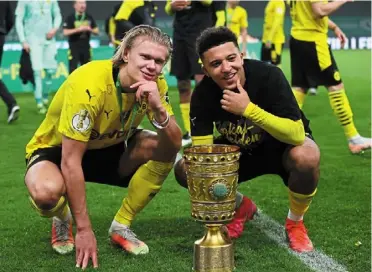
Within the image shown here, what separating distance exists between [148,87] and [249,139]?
812 millimetres

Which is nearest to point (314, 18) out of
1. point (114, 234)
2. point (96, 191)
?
point (96, 191)

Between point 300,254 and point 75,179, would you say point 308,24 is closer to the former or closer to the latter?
point 300,254

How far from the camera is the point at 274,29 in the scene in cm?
1252

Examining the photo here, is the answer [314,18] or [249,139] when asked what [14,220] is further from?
[314,18]

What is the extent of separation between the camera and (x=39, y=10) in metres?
10.5

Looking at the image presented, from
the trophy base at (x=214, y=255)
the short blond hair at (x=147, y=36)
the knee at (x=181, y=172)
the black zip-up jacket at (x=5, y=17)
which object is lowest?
the black zip-up jacket at (x=5, y=17)

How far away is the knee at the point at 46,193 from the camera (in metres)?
3.39

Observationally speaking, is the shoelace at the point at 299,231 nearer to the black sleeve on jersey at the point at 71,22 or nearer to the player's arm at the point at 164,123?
the player's arm at the point at 164,123

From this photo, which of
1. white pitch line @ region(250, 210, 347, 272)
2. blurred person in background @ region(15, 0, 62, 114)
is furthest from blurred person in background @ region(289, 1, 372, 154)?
blurred person in background @ region(15, 0, 62, 114)

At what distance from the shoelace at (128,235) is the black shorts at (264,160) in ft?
2.28

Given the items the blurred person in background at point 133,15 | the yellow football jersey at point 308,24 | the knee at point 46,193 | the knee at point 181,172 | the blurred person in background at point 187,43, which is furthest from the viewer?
the blurred person in background at point 133,15

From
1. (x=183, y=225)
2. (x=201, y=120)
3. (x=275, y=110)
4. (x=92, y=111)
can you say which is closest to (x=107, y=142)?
(x=92, y=111)

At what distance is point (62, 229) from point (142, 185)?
0.49 metres

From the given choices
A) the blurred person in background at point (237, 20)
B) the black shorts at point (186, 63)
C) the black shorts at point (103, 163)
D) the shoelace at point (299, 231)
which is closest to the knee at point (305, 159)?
the shoelace at point (299, 231)
